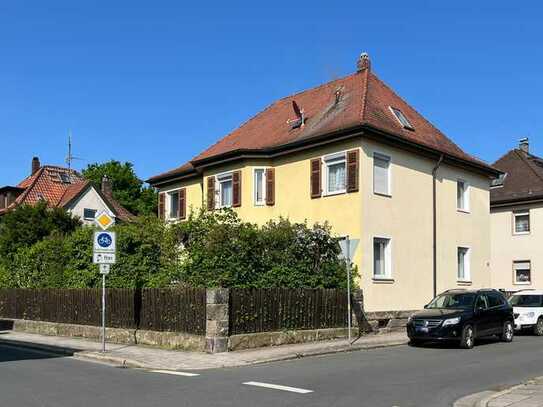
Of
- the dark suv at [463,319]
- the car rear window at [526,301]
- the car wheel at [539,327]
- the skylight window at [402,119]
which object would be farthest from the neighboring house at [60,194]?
the dark suv at [463,319]

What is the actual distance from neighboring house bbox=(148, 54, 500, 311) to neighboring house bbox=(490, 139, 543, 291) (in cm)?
801

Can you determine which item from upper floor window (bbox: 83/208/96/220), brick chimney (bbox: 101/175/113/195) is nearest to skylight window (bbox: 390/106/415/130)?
upper floor window (bbox: 83/208/96/220)

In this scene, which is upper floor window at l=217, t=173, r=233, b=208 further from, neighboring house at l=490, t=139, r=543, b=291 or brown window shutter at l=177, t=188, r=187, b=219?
neighboring house at l=490, t=139, r=543, b=291

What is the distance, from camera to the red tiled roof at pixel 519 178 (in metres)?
36.7

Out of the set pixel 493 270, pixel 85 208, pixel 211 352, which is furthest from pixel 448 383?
pixel 85 208

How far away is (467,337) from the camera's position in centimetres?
1780

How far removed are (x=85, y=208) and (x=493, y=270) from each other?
30.0m

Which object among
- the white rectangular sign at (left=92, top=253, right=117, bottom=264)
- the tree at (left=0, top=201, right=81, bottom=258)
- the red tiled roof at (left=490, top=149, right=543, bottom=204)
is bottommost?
the white rectangular sign at (left=92, top=253, right=117, bottom=264)

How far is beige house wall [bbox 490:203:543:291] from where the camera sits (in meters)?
35.5

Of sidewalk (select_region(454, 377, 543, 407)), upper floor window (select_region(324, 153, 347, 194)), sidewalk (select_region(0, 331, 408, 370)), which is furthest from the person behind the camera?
upper floor window (select_region(324, 153, 347, 194))

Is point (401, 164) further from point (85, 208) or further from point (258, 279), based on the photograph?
point (85, 208)

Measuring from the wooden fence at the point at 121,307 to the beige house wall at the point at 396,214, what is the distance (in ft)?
23.3

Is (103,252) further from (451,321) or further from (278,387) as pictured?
(451,321)

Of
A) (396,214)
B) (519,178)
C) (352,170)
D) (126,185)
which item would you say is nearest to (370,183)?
(352,170)
